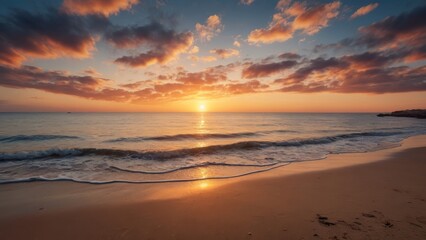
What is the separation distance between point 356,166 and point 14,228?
1176cm

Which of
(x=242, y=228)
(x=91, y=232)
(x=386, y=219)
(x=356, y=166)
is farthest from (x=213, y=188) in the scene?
(x=356, y=166)

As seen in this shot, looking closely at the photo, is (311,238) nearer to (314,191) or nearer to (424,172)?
(314,191)

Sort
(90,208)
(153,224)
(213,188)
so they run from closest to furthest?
(153,224) < (90,208) < (213,188)

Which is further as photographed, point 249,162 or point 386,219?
point 249,162

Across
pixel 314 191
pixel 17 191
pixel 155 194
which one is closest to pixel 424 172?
pixel 314 191

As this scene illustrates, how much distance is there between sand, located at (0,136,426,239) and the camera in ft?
12.7

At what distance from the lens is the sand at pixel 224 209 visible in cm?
386

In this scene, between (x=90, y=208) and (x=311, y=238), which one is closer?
(x=311, y=238)

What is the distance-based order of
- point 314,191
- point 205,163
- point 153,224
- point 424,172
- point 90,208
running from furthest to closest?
point 205,163, point 424,172, point 314,191, point 90,208, point 153,224

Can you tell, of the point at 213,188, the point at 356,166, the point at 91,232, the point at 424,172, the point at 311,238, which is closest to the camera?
the point at 311,238

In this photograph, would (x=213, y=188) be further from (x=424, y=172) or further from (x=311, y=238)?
(x=424, y=172)

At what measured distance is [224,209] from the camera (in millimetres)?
4848

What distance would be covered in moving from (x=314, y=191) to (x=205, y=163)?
5.54 metres

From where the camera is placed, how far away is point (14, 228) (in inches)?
164
